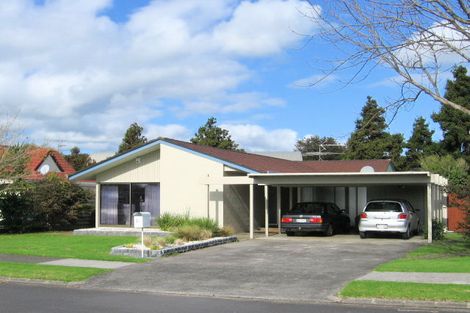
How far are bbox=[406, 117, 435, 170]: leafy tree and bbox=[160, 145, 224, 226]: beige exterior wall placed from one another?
84.6 ft

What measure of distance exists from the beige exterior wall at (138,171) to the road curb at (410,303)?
17179mm

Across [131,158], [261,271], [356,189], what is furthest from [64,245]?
[356,189]

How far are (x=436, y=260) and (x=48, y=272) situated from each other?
9.58m

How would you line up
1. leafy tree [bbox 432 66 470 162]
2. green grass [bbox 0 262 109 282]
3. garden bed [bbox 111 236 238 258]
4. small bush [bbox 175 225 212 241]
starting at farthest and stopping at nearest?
leafy tree [bbox 432 66 470 162]
small bush [bbox 175 225 212 241]
garden bed [bbox 111 236 238 258]
green grass [bbox 0 262 109 282]

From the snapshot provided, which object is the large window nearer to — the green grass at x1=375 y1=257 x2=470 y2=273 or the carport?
the carport

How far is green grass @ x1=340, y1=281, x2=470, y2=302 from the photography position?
32.4 ft

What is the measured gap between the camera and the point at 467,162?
41250 mm

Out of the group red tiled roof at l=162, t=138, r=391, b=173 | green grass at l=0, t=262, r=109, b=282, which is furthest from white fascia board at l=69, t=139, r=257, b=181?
green grass at l=0, t=262, r=109, b=282

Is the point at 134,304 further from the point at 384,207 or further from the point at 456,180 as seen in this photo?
the point at 456,180

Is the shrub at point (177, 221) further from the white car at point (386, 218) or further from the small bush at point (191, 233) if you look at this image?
the white car at point (386, 218)

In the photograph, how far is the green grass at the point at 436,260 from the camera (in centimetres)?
1312

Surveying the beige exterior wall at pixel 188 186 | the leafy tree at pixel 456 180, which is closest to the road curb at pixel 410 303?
the leafy tree at pixel 456 180

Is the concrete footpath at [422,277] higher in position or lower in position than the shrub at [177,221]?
lower

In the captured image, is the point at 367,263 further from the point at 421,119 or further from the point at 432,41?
the point at 421,119
